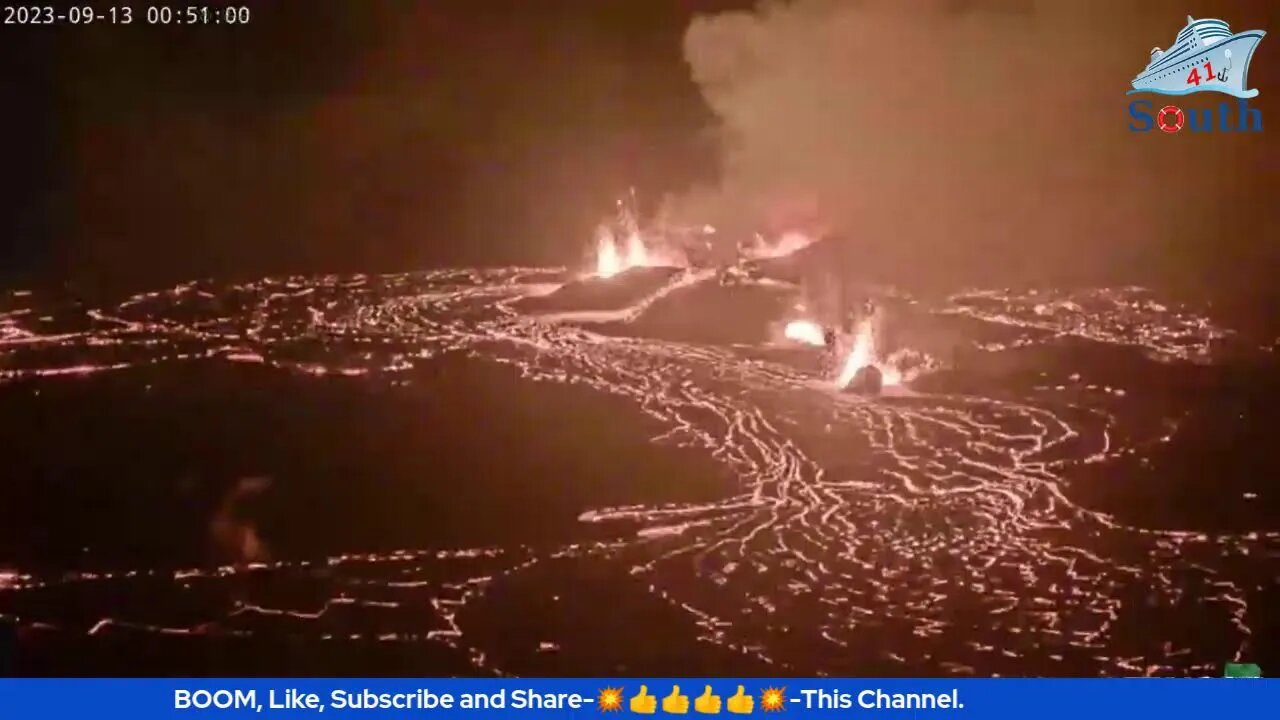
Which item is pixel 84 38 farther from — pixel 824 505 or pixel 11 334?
pixel 824 505

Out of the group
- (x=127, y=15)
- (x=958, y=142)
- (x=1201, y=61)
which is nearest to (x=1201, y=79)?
(x=1201, y=61)

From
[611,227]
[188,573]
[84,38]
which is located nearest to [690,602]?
[611,227]
